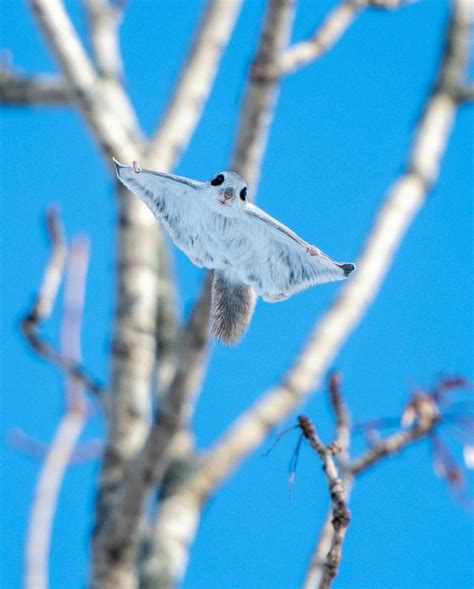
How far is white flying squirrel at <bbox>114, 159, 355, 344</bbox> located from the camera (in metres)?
1.48

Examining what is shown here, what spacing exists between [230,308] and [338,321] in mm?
3963

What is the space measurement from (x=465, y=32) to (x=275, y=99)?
2.79m

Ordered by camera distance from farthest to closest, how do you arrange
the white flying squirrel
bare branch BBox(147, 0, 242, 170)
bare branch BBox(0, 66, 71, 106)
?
bare branch BBox(0, 66, 71, 106) → bare branch BBox(147, 0, 242, 170) → the white flying squirrel

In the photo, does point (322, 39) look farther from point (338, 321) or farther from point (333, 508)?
point (333, 508)

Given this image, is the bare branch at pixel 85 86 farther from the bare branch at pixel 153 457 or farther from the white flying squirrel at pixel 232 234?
the white flying squirrel at pixel 232 234

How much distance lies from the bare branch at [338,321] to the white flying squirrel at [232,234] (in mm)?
3963

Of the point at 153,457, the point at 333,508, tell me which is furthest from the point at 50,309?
the point at 333,508

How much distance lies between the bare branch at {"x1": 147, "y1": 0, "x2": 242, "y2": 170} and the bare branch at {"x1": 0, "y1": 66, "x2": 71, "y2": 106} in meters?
0.98

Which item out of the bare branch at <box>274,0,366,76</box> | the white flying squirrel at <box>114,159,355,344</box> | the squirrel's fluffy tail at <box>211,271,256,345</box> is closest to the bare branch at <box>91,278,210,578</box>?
the bare branch at <box>274,0,366,76</box>

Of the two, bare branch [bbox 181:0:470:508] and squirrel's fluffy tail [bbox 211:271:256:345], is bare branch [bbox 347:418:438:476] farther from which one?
bare branch [bbox 181:0:470:508]

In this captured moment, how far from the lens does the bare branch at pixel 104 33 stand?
22.3 feet

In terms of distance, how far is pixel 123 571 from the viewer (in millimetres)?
5145

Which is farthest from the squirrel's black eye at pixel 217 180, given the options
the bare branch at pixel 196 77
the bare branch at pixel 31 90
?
the bare branch at pixel 31 90

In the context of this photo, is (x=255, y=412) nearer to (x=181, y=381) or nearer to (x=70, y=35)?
(x=181, y=381)
